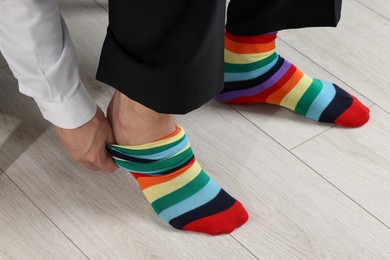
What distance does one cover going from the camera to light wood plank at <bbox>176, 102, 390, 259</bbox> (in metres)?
1.00

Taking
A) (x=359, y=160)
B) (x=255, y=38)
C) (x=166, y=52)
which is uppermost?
(x=166, y=52)

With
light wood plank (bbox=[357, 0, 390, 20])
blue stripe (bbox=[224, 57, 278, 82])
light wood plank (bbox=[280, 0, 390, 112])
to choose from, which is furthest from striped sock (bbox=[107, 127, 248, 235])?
light wood plank (bbox=[357, 0, 390, 20])

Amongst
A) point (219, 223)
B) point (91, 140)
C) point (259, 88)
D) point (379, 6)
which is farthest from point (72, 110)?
point (379, 6)

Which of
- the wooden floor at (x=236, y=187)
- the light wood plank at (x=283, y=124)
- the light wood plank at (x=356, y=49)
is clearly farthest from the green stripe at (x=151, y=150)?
the light wood plank at (x=356, y=49)

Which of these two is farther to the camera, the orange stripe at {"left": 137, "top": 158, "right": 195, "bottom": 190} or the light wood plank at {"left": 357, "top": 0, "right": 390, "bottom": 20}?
the light wood plank at {"left": 357, "top": 0, "right": 390, "bottom": 20}

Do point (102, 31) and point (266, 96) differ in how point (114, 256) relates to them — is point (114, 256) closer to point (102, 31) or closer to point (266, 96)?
point (266, 96)

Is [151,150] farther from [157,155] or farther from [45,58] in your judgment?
[45,58]

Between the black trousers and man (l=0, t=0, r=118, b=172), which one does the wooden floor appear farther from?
the black trousers

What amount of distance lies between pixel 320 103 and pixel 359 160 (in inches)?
4.7

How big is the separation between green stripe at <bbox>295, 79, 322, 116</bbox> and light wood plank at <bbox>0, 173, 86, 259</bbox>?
46 centimetres

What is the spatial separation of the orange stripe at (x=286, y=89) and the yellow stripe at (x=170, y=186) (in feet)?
0.83

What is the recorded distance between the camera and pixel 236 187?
1080mm

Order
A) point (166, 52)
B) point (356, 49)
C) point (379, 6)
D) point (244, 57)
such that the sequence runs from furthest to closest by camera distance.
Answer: point (379, 6) < point (356, 49) < point (244, 57) < point (166, 52)

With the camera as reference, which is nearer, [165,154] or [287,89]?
[165,154]
